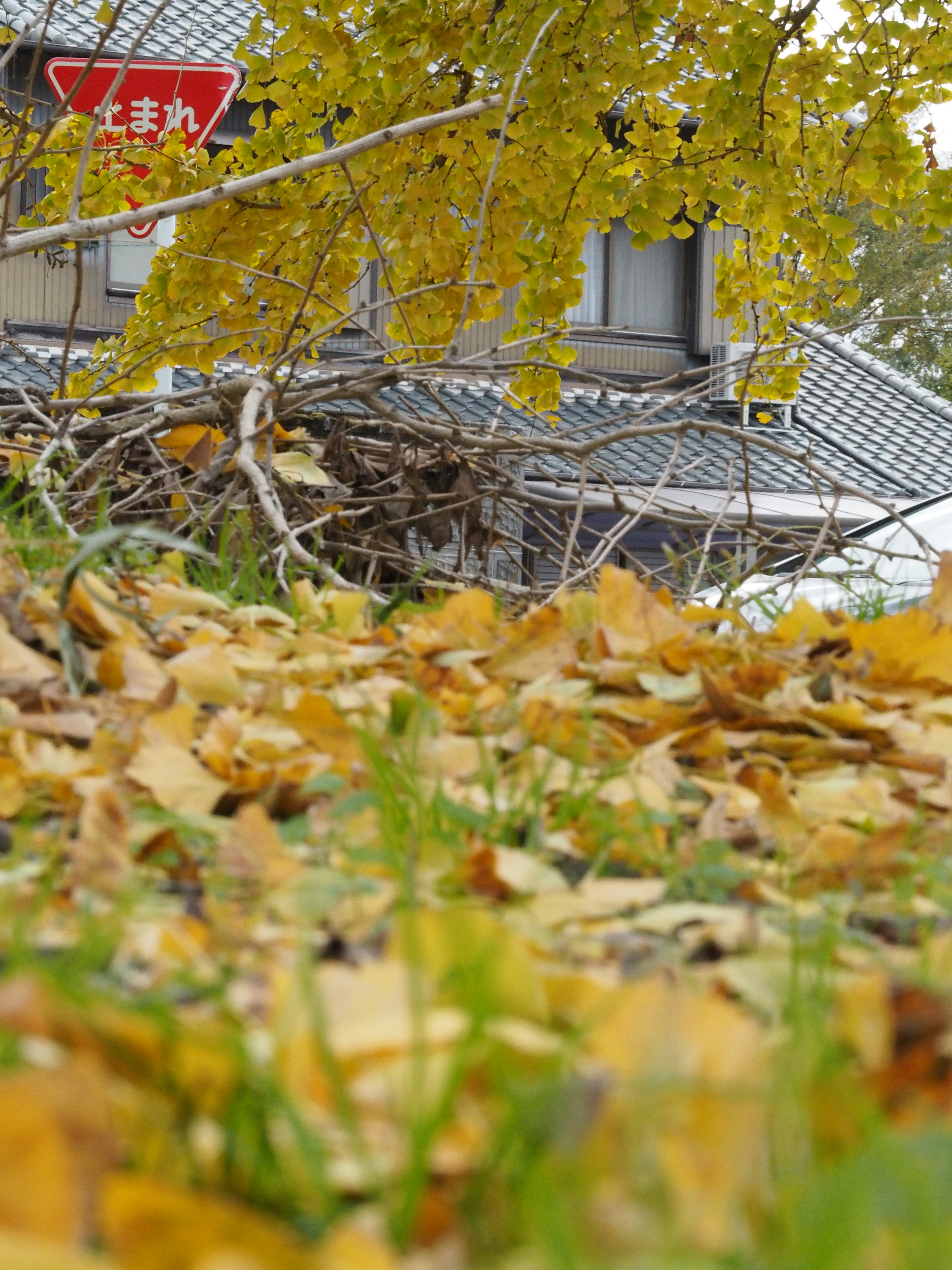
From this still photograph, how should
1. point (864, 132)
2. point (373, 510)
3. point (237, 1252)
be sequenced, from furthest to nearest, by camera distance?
point (864, 132)
point (373, 510)
point (237, 1252)

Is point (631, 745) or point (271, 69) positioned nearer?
point (631, 745)

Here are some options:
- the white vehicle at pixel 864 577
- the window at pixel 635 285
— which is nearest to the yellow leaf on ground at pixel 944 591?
the white vehicle at pixel 864 577

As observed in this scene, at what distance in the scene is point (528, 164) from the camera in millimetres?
4547

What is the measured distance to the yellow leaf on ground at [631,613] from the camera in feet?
5.71

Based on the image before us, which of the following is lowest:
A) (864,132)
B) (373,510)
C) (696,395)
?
(373,510)

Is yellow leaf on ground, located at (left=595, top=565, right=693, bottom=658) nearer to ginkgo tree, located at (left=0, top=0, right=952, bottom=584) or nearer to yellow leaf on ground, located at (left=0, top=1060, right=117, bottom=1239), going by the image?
yellow leaf on ground, located at (left=0, top=1060, right=117, bottom=1239)

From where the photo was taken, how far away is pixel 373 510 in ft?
10.7

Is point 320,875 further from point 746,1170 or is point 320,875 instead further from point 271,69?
point 271,69

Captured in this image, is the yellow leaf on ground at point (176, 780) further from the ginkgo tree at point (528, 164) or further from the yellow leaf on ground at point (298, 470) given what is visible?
the ginkgo tree at point (528, 164)

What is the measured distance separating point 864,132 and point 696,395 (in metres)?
2.23

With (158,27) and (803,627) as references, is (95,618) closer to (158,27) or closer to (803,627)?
(803,627)

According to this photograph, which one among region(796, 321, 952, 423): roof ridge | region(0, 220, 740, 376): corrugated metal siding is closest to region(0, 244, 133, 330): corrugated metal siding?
region(0, 220, 740, 376): corrugated metal siding

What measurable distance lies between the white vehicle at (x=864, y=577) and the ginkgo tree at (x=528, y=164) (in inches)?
28.9

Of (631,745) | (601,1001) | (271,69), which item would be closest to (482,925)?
(601,1001)
